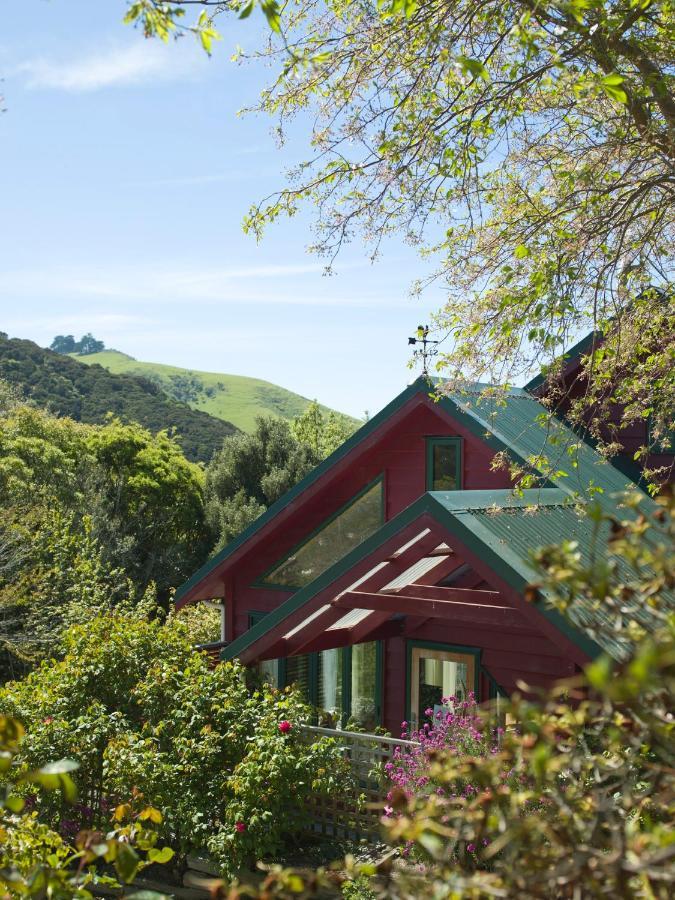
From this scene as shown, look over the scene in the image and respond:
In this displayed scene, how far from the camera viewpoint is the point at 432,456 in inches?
541

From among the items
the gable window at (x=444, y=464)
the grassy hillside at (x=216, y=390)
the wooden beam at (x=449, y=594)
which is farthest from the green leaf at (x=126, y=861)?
the grassy hillside at (x=216, y=390)

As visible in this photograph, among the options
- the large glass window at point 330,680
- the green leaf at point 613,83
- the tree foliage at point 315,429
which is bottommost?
the large glass window at point 330,680

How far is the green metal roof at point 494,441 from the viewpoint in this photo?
1255 cm

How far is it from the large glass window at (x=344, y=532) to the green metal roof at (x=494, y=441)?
834mm

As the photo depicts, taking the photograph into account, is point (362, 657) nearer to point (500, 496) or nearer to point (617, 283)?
point (500, 496)

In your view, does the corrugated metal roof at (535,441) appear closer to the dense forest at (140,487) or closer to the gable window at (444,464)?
the gable window at (444,464)

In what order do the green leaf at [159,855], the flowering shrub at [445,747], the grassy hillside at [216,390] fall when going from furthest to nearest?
the grassy hillside at [216,390], the flowering shrub at [445,747], the green leaf at [159,855]

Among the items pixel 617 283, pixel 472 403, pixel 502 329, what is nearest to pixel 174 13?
pixel 502 329

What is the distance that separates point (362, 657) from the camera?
13.5m

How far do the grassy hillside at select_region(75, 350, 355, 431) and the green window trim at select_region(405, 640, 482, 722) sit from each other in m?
118

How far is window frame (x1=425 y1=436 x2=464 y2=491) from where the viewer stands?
1341 centimetres

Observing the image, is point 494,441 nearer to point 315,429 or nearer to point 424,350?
point 424,350

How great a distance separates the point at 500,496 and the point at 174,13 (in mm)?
6928

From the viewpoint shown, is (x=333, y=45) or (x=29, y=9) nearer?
(x=333, y=45)
